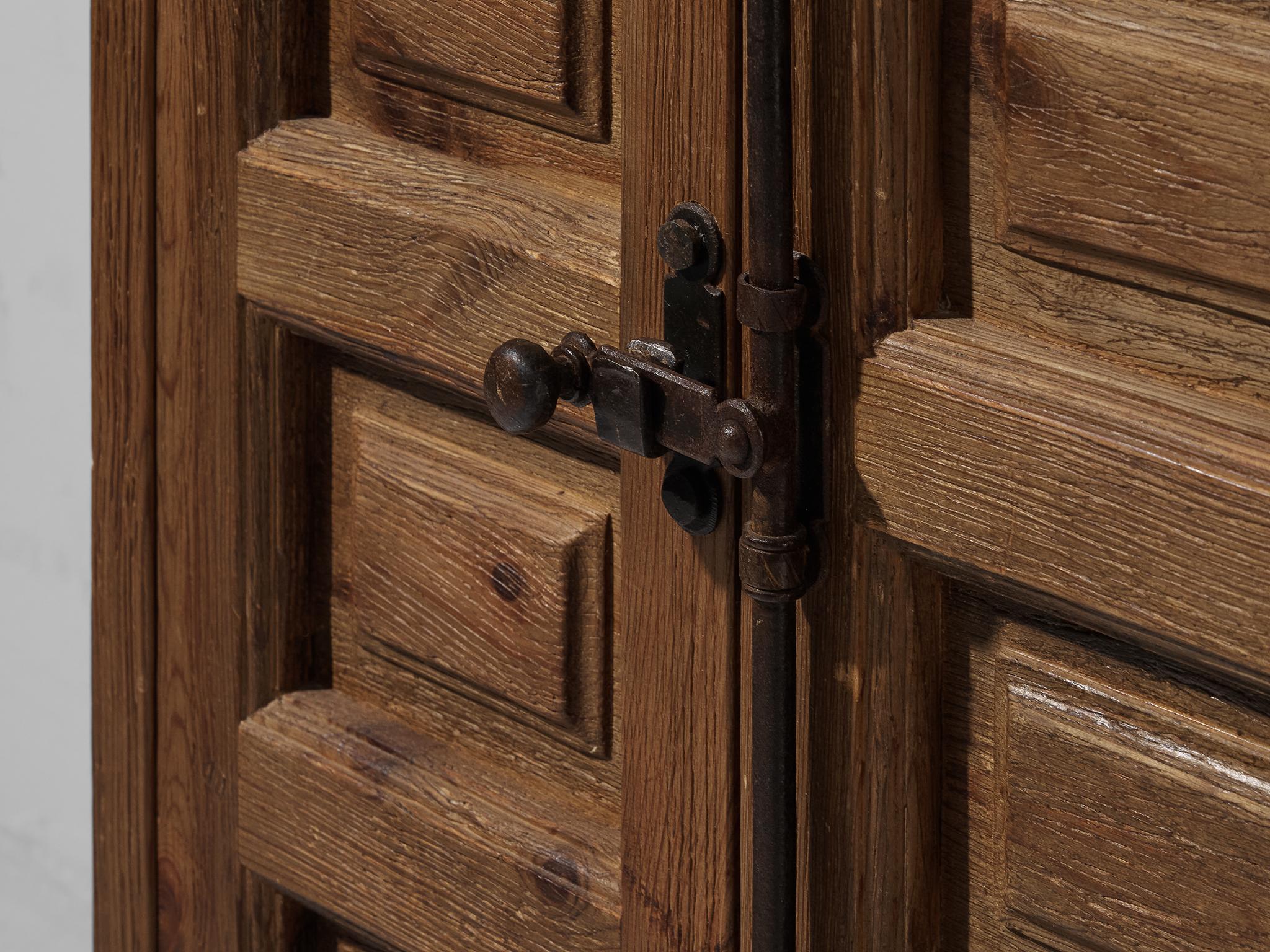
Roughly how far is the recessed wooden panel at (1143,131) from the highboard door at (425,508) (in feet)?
0.48

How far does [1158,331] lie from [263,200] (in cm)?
57

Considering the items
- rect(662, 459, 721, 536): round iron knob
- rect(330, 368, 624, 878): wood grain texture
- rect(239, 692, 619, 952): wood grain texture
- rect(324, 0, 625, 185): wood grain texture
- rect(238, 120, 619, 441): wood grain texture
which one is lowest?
rect(239, 692, 619, 952): wood grain texture

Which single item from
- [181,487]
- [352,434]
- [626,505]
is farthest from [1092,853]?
[181,487]

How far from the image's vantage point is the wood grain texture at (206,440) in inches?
42.4

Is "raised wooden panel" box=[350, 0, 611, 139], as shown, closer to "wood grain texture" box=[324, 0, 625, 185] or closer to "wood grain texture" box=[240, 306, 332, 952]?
"wood grain texture" box=[324, 0, 625, 185]

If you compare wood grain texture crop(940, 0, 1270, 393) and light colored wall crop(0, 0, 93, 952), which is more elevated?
wood grain texture crop(940, 0, 1270, 393)

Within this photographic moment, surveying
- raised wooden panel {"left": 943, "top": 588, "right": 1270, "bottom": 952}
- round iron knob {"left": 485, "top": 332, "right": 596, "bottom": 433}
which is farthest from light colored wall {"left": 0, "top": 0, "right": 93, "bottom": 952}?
raised wooden panel {"left": 943, "top": 588, "right": 1270, "bottom": 952}

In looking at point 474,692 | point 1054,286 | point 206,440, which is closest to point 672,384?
point 1054,286

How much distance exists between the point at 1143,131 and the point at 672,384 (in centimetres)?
24

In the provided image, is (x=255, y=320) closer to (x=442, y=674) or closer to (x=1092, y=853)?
(x=442, y=674)

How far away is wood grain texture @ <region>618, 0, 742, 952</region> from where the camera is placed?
0.81m

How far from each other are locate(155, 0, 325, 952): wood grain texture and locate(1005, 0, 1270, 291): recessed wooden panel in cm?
51

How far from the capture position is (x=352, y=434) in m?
1.09

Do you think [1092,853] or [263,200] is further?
[263,200]
